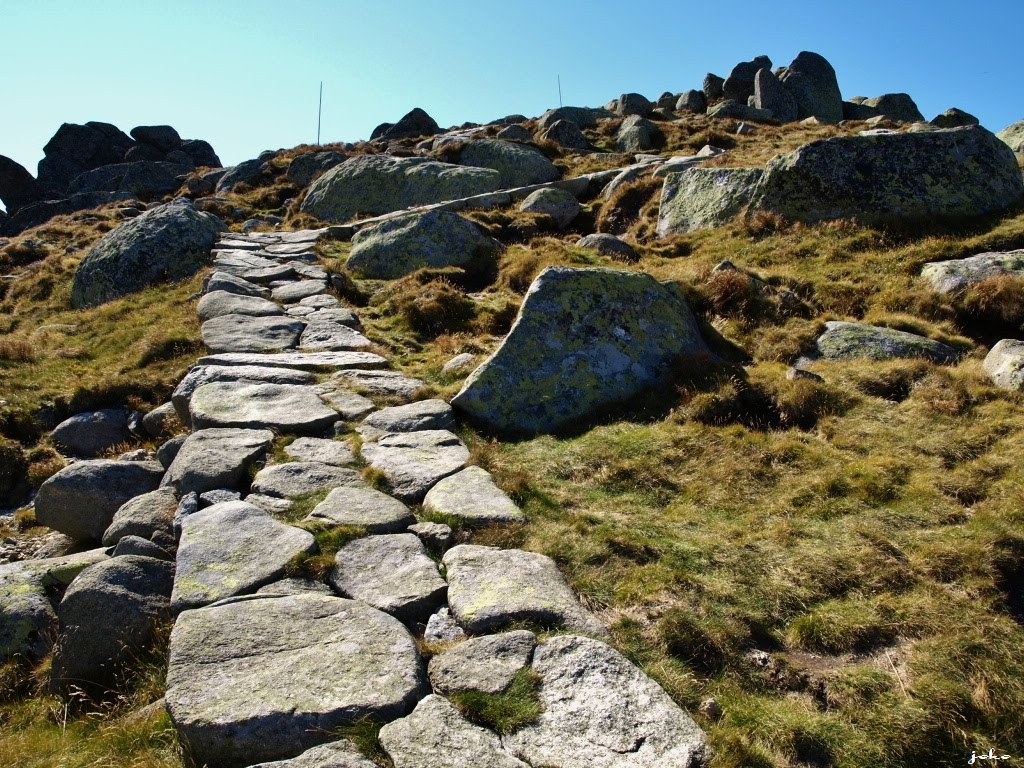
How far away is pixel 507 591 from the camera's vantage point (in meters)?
5.26

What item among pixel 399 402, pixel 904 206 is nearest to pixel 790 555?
pixel 399 402

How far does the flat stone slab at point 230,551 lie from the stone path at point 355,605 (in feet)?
0.06

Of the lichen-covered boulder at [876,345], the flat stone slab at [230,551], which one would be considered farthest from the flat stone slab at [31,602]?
the lichen-covered boulder at [876,345]

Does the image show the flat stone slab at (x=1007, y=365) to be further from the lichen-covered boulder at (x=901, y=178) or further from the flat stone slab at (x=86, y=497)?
the flat stone slab at (x=86, y=497)

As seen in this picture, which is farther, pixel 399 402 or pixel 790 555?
pixel 399 402

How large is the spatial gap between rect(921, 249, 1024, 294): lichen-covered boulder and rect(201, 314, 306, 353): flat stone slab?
11.1 metres

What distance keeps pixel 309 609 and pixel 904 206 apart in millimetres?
14182

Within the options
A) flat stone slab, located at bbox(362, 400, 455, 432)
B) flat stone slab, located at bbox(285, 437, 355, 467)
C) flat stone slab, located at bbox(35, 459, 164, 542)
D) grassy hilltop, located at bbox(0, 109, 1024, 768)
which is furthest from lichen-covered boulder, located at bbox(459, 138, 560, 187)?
flat stone slab, located at bbox(35, 459, 164, 542)

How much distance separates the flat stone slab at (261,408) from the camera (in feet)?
28.3

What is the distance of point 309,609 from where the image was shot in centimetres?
509

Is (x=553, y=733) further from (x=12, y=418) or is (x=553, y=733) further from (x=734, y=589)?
(x=12, y=418)

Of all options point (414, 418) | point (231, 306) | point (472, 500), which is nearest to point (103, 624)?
point (472, 500)

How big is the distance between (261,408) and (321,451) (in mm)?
1540

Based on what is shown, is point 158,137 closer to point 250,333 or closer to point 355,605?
point 250,333
